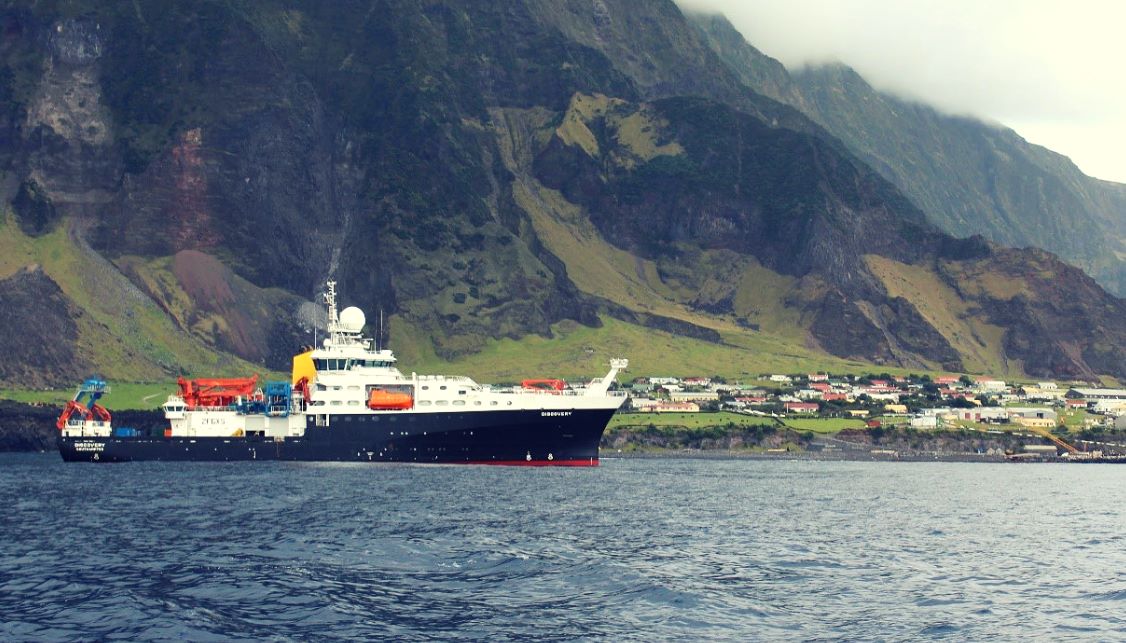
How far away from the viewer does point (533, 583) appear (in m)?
62.6

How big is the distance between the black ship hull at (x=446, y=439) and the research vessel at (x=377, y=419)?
11 cm

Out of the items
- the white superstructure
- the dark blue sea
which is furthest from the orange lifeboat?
the dark blue sea

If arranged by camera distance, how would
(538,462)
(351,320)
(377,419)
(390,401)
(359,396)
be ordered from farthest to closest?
(351,320), (359,396), (538,462), (390,401), (377,419)

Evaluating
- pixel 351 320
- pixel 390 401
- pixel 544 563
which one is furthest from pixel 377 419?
pixel 544 563

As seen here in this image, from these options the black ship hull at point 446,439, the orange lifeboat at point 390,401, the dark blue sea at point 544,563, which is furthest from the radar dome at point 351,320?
the dark blue sea at point 544,563

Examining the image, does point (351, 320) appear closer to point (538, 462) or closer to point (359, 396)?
point (359, 396)

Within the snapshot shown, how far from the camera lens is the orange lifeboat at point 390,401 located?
153625mm

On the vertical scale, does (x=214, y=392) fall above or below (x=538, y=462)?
above

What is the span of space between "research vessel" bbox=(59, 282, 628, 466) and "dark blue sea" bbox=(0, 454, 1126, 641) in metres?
30.7

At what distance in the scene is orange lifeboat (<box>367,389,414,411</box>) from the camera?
6048 inches

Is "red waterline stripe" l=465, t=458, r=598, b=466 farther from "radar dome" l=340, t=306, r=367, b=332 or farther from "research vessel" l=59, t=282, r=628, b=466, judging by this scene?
"radar dome" l=340, t=306, r=367, b=332

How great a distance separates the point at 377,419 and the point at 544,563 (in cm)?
8719

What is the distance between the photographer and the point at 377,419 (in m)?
153

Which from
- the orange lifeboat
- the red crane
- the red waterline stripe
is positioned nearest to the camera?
the red waterline stripe
